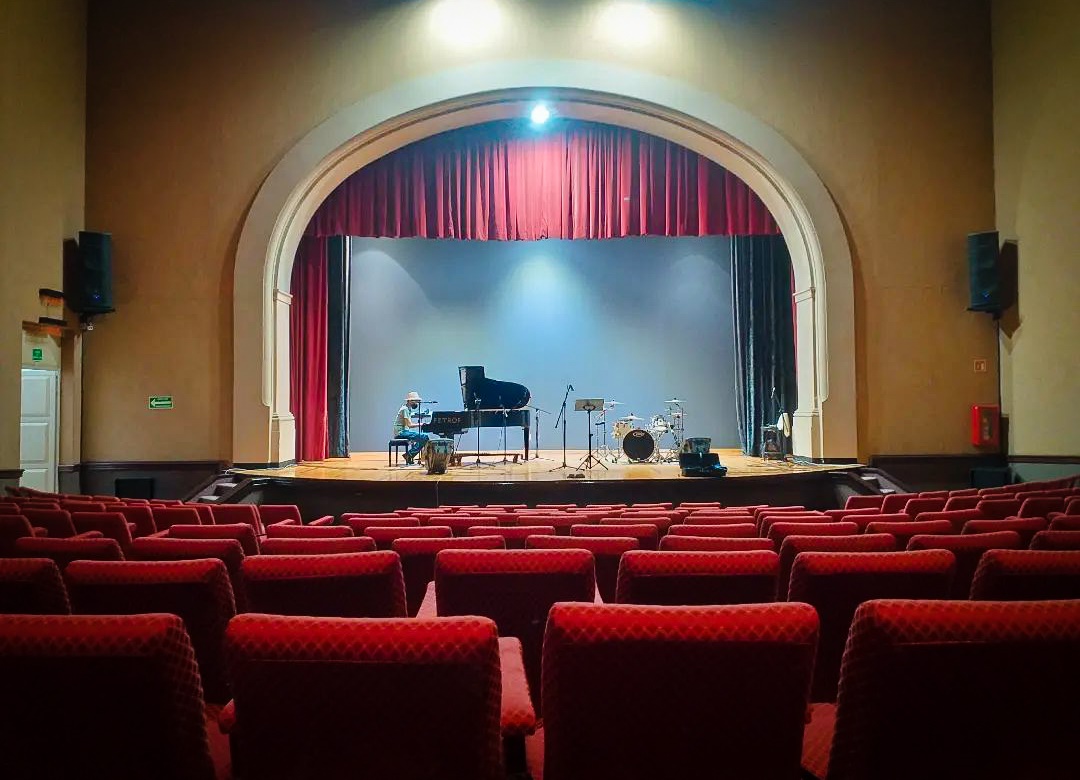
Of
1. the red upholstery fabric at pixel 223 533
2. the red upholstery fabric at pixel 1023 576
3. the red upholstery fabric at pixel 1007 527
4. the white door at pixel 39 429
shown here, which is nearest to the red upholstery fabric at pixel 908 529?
the red upholstery fabric at pixel 1007 527

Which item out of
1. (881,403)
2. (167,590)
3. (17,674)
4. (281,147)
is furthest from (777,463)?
(17,674)

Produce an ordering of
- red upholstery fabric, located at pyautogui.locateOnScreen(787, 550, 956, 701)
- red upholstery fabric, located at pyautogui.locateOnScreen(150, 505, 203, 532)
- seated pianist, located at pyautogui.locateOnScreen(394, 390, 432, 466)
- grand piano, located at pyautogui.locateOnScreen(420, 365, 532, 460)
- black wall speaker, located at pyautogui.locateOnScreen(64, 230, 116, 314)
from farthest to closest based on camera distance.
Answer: seated pianist, located at pyautogui.locateOnScreen(394, 390, 432, 466), grand piano, located at pyautogui.locateOnScreen(420, 365, 532, 460), black wall speaker, located at pyautogui.locateOnScreen(64, 230, 116, 314), red upholstery fabric, located at pyautogui.locateOnScreen(150, 505, 203, 532), red upholstery fabric, located at pyautogui.locateOnScreen(787, 550, 956, 701)

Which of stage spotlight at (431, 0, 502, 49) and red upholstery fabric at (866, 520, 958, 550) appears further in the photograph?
stage spotlight at (431, 0, 502, 49)

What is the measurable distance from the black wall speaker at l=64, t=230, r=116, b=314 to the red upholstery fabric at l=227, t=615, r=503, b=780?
9532mm

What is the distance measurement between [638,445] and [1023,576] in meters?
8.88

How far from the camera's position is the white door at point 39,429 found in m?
9.05

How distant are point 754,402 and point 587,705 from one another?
40.7 feet

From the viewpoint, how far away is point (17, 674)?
115cm

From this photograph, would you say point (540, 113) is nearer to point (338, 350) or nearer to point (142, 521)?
point (338, 350)

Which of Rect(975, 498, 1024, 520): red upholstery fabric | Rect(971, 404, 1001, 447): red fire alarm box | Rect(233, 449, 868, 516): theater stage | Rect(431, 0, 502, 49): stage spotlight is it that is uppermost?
Rect(431, 0, 502, 49): stage spotlight

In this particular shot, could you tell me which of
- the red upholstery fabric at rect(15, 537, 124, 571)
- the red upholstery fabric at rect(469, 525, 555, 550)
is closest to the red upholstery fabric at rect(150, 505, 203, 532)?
the red upholstery fabric at rect(15, 537, 124, 571)

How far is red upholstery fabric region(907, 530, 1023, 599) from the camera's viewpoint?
8.74ft

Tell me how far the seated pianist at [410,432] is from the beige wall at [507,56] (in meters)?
2.34

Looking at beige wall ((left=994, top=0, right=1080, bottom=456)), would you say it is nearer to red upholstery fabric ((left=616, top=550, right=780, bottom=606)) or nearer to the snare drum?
the snare drum
